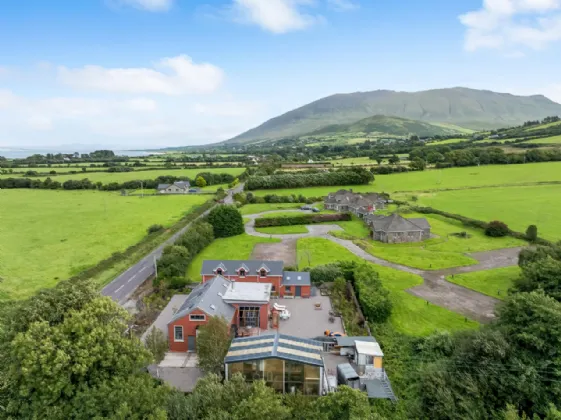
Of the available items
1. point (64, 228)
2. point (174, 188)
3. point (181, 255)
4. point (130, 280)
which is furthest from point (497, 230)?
point (174, 188)

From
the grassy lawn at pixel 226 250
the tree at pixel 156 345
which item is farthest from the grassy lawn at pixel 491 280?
the tree at pixel 156 345

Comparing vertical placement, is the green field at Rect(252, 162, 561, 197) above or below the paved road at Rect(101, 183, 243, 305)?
above

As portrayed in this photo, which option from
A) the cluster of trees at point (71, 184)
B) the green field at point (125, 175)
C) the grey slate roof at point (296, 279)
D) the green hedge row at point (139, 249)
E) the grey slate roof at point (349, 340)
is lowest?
the grey slate roof at point (349, 340)

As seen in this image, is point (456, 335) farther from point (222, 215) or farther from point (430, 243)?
point (222, 215)

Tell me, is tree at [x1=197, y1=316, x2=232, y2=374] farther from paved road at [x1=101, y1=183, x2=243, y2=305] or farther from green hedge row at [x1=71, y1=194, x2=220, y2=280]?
green hedge row at [x1=71, y1=194, x2=220, y2=280]

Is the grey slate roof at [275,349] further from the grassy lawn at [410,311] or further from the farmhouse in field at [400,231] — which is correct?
the farmhouse in field at [400,231]

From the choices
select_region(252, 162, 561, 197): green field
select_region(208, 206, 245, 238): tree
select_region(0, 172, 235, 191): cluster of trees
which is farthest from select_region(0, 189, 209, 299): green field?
select_region(252, 162, 561, 197): green field

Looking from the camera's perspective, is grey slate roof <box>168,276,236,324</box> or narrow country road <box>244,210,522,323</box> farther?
narrow country road <box>244,210,522,323</box>
